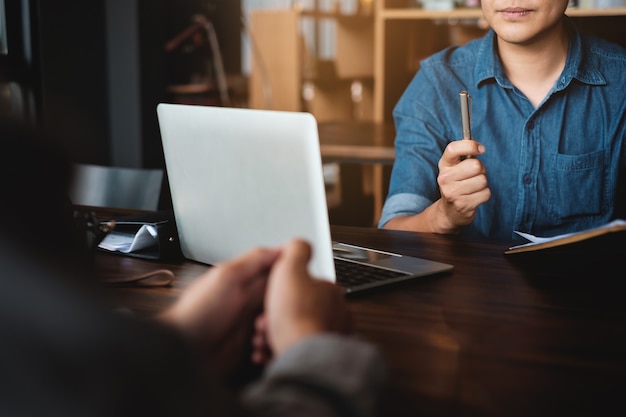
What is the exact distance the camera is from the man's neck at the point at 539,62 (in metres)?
1.77

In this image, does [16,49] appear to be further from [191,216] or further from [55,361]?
[55,361]

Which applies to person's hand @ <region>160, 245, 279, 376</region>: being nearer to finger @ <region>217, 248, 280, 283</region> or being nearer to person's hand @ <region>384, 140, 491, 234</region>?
finger @ <region>217, 248, 280, 283</region>

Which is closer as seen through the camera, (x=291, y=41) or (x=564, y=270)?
(x=564, y=270)

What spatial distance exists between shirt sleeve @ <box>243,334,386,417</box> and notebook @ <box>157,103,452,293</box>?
1.06 feet

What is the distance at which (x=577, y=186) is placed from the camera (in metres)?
1.75

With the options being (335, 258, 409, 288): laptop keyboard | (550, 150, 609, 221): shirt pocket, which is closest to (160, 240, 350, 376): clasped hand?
(335, 258, 409, 288): laptop keyboard

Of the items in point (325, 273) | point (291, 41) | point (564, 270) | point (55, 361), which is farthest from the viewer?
point (291, 41)

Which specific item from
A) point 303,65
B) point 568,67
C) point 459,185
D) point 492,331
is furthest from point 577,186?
point 303,65

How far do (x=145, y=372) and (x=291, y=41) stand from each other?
4654 millimetres

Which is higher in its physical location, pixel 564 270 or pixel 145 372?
pixel 145 372

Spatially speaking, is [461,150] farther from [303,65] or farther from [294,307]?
[303,65]

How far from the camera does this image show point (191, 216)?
1.14 m

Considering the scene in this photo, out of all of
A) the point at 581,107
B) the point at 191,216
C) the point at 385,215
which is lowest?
the point at 385,215

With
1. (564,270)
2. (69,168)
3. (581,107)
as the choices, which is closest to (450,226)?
(564,270)
